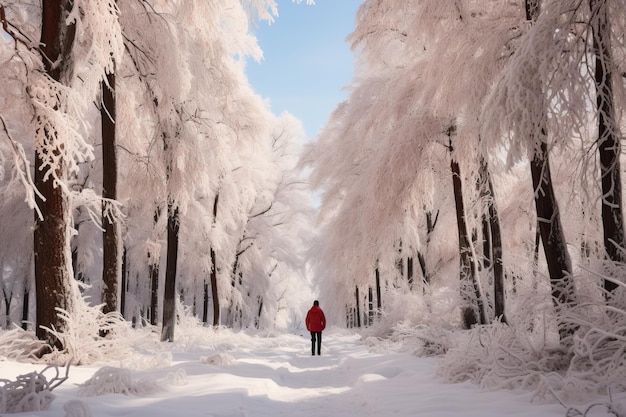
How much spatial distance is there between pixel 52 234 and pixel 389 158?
6.96m

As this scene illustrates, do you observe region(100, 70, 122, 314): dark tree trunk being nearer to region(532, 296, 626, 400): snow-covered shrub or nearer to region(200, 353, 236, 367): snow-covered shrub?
region(200, 353, 236, 367): snow-covered shrub

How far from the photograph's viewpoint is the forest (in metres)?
4.47

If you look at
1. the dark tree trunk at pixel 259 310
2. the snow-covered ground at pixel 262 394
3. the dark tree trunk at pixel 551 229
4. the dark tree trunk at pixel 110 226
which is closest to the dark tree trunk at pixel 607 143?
the dark tree trunk at pixel 551 229

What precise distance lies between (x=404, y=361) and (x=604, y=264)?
4.14 metres

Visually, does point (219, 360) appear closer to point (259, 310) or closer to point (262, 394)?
point (262, 394)

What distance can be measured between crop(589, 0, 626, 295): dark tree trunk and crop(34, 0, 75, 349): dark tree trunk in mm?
6626

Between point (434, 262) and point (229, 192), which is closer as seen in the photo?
point (229, 192)

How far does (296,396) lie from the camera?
19.6ft

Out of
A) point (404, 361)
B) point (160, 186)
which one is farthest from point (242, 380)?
point (160, 186)

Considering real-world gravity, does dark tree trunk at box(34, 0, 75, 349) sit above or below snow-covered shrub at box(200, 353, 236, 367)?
above

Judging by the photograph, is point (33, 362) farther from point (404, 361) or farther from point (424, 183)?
point (424, 183)

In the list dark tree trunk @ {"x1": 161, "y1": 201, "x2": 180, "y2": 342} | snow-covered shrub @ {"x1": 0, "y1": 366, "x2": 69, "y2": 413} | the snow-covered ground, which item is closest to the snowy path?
the snow-covered ground

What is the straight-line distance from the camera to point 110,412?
3.40 meters

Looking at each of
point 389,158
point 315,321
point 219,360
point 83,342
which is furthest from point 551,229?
point 315,321
